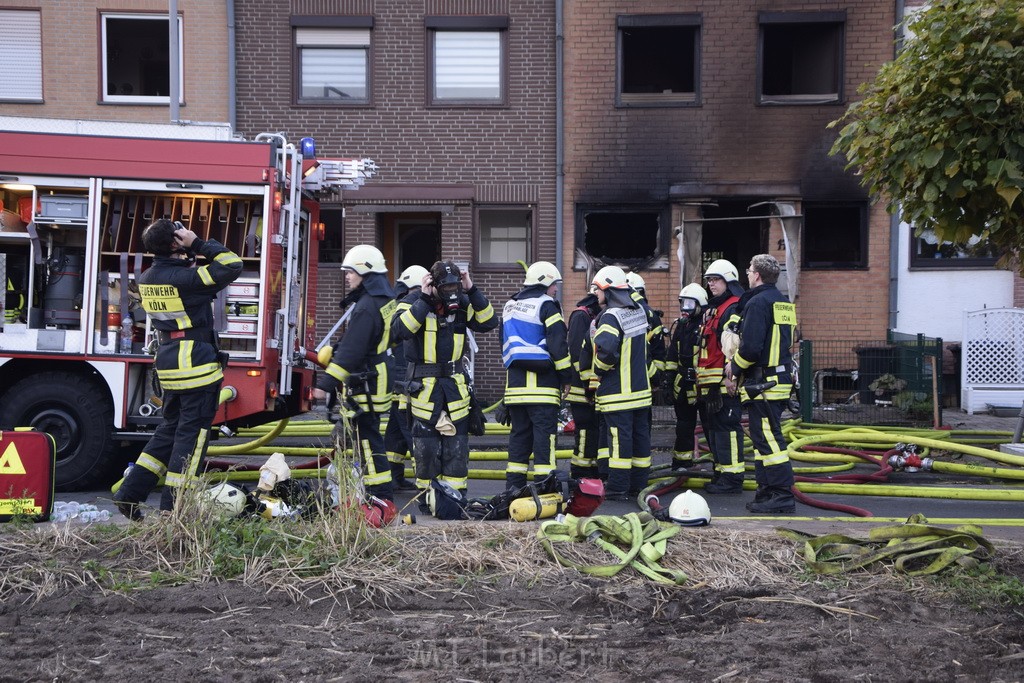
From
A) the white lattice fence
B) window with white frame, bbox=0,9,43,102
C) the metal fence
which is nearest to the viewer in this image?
the metal fence

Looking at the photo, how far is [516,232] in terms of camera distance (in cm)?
1627

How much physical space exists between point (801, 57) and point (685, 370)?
9280 millimetres

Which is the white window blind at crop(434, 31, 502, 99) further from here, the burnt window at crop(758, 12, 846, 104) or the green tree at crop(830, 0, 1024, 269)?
the green tree at crop(830, 0, 1024, 269)

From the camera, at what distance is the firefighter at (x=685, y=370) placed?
29.9 ft

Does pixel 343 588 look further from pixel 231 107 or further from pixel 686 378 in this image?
pixel 231 107

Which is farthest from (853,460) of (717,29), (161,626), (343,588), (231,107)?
(231,107)

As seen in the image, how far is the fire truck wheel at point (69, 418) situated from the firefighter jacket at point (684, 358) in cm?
491

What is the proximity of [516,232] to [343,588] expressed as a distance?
458 inches

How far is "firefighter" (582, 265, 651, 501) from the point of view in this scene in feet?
26.1

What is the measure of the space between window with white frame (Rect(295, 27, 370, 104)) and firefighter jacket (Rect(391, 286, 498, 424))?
30.6ft

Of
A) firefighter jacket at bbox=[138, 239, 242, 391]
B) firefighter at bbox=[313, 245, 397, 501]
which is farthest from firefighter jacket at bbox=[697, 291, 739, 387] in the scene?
firefighter jacket at bbox=[138, 239, 242, 391]

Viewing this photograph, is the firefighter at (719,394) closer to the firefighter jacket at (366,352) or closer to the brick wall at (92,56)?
the firefighter jacket at (366,352)

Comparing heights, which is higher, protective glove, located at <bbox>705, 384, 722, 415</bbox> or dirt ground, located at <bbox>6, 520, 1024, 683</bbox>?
protective glove, located at <bbox>705, 384, 722, 415</bbox>

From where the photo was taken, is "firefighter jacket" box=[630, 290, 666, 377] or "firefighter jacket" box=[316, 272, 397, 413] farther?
"firefighter jacket" box=[630, 290, 666, 377]
